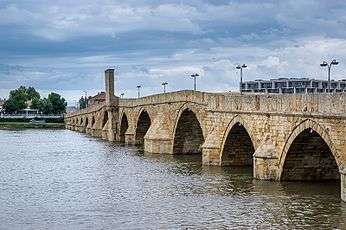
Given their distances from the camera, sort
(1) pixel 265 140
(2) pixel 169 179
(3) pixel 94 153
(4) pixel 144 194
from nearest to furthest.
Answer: (4) pixel 144 194 < (1) pixel 265 140 < (2) pixel 169 179 < (3) pixel 94 153

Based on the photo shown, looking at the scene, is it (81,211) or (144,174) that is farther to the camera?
(144,174)

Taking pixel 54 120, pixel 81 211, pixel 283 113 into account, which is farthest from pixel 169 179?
pixel 54 120

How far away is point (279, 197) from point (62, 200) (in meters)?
8.89

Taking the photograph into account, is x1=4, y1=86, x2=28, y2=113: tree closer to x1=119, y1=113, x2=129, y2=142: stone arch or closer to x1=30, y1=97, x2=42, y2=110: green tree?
x1=30, y1=97, x2=42, y2=110: green tree

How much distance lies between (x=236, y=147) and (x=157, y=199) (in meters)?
12.4

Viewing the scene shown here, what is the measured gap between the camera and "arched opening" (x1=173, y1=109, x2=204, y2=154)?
1960 inches

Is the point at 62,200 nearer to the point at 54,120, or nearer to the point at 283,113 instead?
the point at 283,113

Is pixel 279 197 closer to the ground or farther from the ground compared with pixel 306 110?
closer to the ground

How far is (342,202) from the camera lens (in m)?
25.4

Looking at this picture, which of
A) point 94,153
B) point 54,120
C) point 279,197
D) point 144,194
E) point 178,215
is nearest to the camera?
point 178,215

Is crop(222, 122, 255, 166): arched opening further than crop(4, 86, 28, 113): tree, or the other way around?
crop(4, 86, 28, 113): tree

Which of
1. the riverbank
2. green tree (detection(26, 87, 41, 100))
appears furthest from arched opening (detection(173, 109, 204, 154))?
green tree (detection(26, 87, 41, 100))

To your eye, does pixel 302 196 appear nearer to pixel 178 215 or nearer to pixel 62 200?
pixel 178 215

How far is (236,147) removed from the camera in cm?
3953
